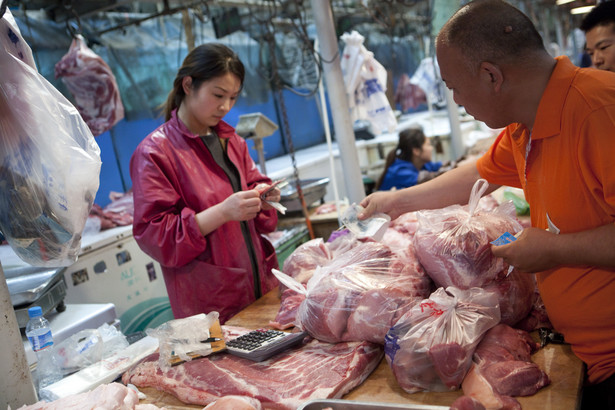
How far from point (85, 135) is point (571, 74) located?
4.95 feet

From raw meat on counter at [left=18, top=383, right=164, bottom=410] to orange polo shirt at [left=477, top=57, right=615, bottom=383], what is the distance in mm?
1363

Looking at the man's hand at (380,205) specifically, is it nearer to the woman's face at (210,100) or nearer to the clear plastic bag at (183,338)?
the clear plastic bag at (183,338)

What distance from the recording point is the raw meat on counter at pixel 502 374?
4.83ft

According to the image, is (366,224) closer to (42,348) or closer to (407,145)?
(42,348)

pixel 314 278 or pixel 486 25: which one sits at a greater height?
pixel 486 25

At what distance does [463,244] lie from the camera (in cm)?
186

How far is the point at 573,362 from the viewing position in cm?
162

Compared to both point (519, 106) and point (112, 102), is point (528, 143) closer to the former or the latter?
point (519, 106)

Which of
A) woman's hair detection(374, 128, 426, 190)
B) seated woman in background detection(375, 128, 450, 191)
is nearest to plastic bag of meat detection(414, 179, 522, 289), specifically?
→ seated woman in background detection(375, 128, 450, 191)

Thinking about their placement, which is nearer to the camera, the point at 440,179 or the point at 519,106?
the point at 519,106

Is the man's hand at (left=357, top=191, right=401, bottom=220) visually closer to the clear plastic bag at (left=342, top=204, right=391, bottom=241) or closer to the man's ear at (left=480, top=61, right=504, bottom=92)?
the clear plastic bag at (left=342, top=204, right=391, bottom=241)

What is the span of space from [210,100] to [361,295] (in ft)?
4.68

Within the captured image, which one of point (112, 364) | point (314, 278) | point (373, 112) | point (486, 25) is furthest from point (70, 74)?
point (486, 25)

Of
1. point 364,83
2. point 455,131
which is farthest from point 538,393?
point 455,131
